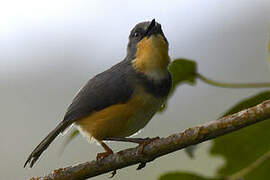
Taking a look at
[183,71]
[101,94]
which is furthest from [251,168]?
[101,94]

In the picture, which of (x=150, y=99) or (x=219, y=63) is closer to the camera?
(x=150, y=99)

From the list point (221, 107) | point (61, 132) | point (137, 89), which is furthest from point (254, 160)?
point (221, 107)

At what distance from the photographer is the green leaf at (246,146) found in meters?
2.75

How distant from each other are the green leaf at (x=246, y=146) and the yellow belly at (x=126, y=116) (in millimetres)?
517

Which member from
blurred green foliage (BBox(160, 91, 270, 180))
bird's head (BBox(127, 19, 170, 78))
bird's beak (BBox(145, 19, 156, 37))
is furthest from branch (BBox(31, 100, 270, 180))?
bird's beak (BBox(145, 19, 156, 37))

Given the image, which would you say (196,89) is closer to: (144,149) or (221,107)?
(221,107)

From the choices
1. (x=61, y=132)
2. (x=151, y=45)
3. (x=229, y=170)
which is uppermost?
(x=151, y=45)

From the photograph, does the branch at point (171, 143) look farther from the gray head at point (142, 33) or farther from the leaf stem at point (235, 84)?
the gray head at point (142, 33)

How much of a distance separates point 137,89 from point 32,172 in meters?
4.90

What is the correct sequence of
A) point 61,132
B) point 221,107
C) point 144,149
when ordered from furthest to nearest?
point 221,107 → point 61,132 → point 144,149

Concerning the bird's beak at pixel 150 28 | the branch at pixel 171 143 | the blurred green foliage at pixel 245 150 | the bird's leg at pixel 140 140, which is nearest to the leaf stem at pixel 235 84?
the blurred green foliage at pixel 245 150

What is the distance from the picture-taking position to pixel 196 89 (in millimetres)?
9742

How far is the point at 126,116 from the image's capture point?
3.38 m

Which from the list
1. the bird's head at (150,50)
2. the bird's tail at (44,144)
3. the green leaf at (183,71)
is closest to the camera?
the green leaf at (183,71)
